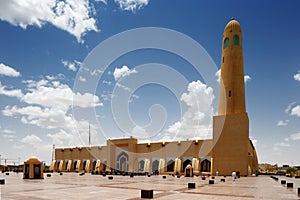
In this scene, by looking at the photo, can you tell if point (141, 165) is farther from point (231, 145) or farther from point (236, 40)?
point (236, 40)

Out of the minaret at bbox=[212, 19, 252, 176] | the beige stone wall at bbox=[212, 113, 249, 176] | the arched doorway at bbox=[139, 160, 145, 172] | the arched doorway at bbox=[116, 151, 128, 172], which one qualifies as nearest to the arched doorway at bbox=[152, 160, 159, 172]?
the arched doorway at bbox=[139, 160, 145, 172]

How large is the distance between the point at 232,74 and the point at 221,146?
10.4 metres

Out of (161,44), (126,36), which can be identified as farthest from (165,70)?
(126,36)

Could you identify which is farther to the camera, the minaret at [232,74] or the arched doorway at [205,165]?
the arched doorway at [205,165]

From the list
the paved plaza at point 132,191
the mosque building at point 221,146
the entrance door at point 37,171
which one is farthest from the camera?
the mosque building at point 221,146

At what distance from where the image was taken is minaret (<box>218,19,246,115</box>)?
137ft

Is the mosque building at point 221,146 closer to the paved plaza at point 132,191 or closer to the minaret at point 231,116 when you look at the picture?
the minaret at point 231,116

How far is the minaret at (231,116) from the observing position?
38094 mm

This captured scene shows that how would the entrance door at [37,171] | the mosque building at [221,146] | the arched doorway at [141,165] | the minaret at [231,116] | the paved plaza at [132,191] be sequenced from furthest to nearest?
the arched doorway at [141,165] → the mosque building at [221,146] → the minaret at [231,116] → the entrance door at [37,171] → the paved plaza at [132,191]

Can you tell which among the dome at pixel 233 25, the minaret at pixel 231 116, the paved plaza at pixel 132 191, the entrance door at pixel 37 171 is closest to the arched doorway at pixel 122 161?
the minaret at pixel 231 116

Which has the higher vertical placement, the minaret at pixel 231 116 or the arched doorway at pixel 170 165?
the minaret at pixel 231 116

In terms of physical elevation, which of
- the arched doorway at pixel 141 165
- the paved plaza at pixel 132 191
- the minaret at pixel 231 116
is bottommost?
the arched doorway at pixel 141 165

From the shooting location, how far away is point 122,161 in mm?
52219

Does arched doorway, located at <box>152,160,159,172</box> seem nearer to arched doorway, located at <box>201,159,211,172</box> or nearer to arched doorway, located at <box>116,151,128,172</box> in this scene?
arched doorway, located at <box>116,151,128,172</box>
